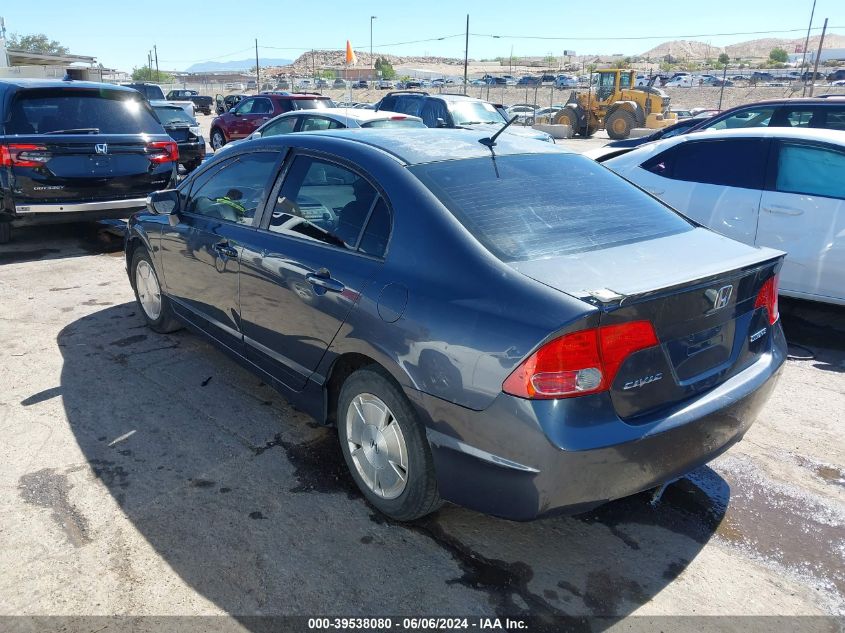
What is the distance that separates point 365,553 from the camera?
2795 millimetres

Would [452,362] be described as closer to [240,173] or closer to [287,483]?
[287,483]

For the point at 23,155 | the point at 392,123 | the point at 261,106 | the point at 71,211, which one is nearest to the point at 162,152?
the point at 71,211

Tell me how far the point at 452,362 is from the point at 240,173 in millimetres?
2241

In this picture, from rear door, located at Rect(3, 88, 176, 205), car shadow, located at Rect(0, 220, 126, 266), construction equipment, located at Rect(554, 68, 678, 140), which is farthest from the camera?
construction equipment, located at Rect(554, 68, 678, 140)

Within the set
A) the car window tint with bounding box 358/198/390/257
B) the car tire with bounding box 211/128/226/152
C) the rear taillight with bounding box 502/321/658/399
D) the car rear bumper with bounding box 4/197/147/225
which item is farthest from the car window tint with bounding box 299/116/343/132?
the rear taillight with bounding box 502/321/658/399

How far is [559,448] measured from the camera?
90.0 inches

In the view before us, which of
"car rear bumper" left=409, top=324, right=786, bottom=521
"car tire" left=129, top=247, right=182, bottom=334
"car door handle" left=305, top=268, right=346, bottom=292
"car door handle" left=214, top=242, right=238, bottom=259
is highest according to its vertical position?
"car door handle" left=305, top=268, right=346, bottom=292

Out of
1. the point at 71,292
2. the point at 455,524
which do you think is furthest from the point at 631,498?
the point at 71,292

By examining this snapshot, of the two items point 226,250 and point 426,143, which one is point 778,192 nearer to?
point 426,143

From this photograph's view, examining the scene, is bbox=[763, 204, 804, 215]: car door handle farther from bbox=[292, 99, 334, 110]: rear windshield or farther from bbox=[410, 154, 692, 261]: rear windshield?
bbox=[292, 99, 334, 110]: rear windshield

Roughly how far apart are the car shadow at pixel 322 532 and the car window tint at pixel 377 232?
1.18 m

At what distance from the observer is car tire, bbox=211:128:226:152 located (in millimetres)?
18453

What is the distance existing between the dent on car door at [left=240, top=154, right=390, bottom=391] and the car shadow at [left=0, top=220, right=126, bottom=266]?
5.15m

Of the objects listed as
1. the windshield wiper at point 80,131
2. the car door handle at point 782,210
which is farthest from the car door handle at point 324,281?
the windshield wiper at point 80,131
